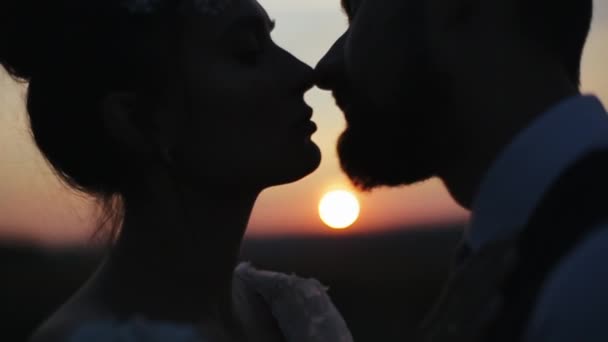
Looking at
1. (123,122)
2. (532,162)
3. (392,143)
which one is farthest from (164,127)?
(532,162)

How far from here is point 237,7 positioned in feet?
10.2

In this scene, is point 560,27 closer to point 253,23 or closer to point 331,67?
point 331,67

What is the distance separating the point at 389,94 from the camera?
2.64 m

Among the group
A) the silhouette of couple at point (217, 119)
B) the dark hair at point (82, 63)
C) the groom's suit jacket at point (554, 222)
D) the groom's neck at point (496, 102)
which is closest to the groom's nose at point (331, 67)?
the silhouette of couple at point (217, 119)

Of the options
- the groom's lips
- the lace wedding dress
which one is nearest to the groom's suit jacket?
the groom's lips

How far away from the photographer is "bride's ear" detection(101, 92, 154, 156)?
307cm

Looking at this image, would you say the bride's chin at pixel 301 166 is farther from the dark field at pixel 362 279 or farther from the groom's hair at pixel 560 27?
the dark field at pixel 362 279

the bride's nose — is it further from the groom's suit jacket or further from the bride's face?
the groom's suit jacket

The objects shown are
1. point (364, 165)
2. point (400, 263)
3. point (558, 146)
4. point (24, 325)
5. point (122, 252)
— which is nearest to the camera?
point (558, 146)

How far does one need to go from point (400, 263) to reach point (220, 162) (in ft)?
51.1

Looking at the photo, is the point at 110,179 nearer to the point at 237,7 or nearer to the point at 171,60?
the point at 171,60

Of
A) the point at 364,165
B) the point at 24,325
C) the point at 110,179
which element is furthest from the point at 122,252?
the point at 24,325

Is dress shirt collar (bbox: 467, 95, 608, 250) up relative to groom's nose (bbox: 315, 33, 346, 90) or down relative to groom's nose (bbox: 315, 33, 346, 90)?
up

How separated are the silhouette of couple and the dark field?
41.2ft
